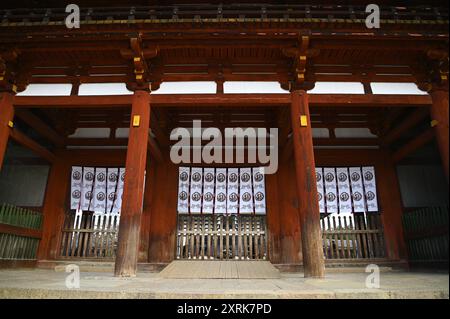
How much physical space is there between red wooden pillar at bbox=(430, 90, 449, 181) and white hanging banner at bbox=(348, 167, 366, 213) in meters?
3.07

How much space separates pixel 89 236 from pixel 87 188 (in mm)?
1500

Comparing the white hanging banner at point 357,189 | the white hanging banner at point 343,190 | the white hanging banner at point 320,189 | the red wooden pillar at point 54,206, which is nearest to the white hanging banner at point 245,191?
→ the white hanging banner at point 320,189

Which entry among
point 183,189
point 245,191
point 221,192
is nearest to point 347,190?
point 245,191

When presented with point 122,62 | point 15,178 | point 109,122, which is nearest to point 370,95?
point 122,62

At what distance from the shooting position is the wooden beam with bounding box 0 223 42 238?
756cm

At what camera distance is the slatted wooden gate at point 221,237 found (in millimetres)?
9000

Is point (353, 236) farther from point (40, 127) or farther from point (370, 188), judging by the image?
point (40, 127)

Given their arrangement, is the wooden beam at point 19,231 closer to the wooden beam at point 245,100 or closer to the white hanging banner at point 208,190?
the wooden beam at point 245,100

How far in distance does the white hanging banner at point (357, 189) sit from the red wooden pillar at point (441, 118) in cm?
307

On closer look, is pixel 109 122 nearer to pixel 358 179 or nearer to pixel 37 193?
pixel 37 193

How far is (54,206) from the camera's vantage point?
9.27 meters

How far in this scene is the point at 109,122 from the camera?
974 centimetres

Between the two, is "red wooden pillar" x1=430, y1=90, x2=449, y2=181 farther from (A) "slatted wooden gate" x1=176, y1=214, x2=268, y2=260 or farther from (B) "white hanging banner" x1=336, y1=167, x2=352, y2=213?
(A) "slatted wooden gate" x1=176, y1=214, x2=268, y2=260

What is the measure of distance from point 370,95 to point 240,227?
203 inches
